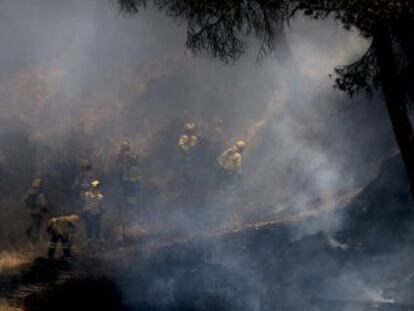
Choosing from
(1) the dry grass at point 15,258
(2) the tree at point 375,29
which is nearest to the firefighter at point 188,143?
(1) the dry grass at point 15,258

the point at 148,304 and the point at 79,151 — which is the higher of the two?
the point at 79,151

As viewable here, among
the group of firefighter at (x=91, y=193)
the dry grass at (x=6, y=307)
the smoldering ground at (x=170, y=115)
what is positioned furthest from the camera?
the smoldering ground at (x=170, y=115)

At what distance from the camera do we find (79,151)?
1894cm

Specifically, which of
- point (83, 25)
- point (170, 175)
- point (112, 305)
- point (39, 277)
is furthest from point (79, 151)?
point (112, 305)

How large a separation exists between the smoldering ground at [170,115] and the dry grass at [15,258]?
2.27 meters

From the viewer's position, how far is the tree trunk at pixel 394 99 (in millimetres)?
7609

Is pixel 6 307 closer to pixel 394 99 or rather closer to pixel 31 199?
pixel 31 199

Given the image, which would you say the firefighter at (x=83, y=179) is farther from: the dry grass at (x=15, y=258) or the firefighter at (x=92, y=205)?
the dry grass at (x=15, y=258)

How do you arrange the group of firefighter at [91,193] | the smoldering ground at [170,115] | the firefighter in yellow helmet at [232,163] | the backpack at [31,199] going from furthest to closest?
the firefighter in yellow helmet at [232,163]
the smoldering ground at [170,115]
the backpack at [31,199]
the group of firefighter at [91,193]

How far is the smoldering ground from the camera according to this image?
16.0 meters

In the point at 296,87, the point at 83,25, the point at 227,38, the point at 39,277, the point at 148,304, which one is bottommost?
the point at 148,304

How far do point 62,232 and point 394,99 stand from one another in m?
7.96

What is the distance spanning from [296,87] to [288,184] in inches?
181

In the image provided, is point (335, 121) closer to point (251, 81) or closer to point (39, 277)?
point (251, 81)
